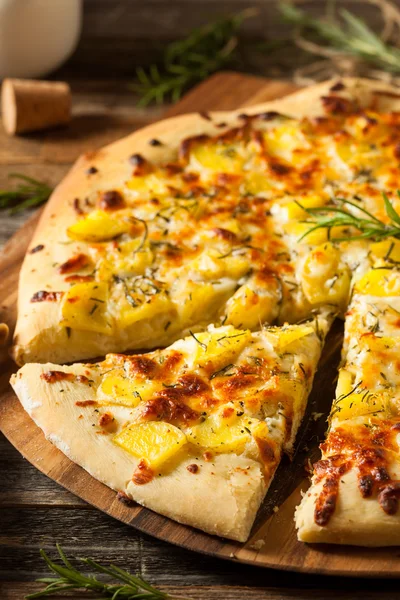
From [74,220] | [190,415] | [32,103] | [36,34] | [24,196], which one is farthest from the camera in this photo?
[36,34]

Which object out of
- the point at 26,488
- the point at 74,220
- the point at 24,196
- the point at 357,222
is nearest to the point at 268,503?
the point at 26,488

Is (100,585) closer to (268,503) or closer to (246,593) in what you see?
(246,593)

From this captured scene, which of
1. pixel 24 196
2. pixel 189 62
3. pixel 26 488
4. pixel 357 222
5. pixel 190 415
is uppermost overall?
pixel 357 222

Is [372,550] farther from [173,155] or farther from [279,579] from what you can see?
[173,155]

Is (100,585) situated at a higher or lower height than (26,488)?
higher

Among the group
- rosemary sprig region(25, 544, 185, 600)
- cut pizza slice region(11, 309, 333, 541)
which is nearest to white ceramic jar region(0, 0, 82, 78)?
cut pizza slice region(11, 309, 333, 541)

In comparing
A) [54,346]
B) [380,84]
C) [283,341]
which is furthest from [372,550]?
[380,84]

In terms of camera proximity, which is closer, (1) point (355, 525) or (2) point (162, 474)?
(1) point (355, 525)
